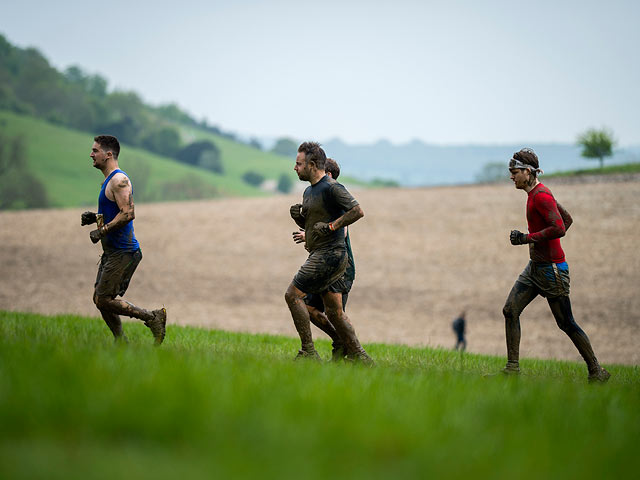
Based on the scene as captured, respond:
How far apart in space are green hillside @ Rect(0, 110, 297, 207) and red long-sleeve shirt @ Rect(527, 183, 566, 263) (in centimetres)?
7502

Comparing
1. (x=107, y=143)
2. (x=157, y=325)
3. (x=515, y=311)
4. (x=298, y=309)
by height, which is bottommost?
(x=157, y=325)

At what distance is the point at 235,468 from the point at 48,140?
358 ft

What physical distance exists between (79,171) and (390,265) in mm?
76156

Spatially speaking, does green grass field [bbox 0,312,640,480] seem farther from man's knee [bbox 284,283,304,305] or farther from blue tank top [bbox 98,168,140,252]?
blue tank top [bbox 98,168,140,252]

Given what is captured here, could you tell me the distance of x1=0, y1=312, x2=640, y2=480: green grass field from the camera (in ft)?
10.0

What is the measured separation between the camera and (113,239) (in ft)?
26.1

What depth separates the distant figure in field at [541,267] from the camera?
786 centimetres

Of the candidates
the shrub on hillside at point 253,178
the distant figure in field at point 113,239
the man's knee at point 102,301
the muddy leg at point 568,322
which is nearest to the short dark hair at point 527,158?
the muddy leg at point 568,322

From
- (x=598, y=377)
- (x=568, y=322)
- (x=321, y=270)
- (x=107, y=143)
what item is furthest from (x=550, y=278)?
(x=107, y=143)

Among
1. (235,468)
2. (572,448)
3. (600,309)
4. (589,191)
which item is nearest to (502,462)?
(572,448)

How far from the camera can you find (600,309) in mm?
24578

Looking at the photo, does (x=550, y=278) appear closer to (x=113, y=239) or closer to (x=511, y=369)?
(x=511, y=369)

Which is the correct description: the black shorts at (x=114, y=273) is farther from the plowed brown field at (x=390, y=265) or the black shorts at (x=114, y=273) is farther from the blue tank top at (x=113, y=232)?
the plowed brown field at (x=390, y=265)

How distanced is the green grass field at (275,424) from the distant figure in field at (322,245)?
2326 millimetres
